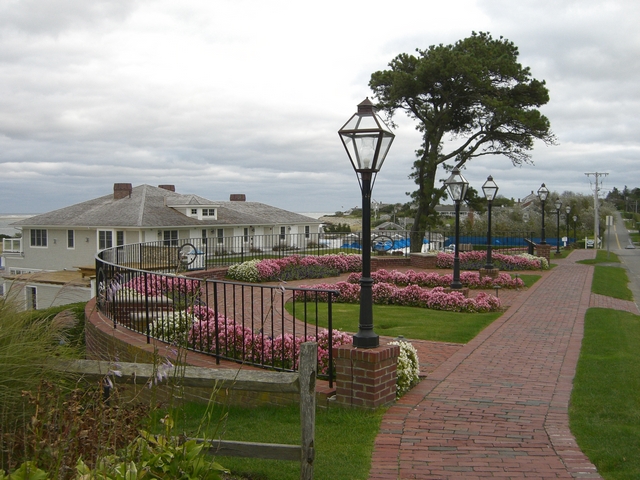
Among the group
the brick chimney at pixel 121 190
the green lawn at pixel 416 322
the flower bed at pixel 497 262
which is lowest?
the green lawn at pixel 416 322

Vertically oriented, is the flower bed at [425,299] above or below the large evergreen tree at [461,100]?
below

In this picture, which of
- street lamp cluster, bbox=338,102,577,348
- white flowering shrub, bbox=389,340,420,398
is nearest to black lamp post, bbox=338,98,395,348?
street lamp cluster, bbox=338,102,577,348

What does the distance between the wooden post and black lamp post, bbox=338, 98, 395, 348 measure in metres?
2.25

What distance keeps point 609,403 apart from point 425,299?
7.53m

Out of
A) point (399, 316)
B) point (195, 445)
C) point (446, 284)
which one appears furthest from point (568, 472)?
point (446, 284)

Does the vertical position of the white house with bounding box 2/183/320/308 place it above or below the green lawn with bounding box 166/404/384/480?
above

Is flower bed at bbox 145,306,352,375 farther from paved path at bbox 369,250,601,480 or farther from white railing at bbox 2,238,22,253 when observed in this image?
white railing at bbox 2,238,22,253

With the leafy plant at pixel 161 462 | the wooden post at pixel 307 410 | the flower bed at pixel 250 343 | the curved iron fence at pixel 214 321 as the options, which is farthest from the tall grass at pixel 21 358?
the flower bed at pixel 250 343

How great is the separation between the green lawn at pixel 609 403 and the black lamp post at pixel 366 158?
6.89ft

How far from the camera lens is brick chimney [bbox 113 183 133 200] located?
4444cm

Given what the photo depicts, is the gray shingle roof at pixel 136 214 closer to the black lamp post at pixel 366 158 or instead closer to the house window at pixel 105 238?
the house window at pixel 105 238

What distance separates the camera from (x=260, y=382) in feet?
12.7

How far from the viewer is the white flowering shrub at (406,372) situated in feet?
21.0

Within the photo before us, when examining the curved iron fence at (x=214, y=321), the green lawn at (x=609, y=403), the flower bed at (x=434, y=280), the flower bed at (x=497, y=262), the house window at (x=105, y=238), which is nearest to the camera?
the green lawn at (x=609, y=403)
